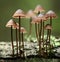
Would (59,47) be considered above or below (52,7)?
below

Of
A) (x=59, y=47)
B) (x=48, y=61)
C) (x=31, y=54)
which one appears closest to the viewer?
(x=48, y=61)

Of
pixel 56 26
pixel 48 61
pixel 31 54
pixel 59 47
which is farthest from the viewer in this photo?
pixel 56 26

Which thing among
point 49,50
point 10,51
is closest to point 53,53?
point 49,50

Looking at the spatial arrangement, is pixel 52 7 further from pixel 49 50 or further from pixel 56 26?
pixel 49 50

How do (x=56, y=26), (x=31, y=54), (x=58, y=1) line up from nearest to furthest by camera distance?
(x=31, y=54), (x=56, y=26), (x=58, y=1)

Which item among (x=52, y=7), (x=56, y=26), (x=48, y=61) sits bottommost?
(x=48, y=61)

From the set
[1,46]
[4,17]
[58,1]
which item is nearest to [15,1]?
[4,17]

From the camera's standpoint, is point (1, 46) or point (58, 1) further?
point (58, 1)

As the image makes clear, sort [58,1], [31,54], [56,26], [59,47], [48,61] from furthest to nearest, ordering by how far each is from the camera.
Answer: [58,1], [56,26], [59,47], [31,54], [48,61]

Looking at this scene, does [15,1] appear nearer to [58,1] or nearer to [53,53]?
[58,1]
